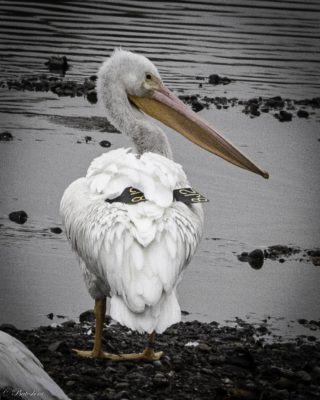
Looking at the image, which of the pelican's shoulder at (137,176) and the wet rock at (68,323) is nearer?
the pelican's shoulder at (137,176)

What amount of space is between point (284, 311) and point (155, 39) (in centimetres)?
954

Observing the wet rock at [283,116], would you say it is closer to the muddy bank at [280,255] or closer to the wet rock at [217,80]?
the wet rock at [217,80]

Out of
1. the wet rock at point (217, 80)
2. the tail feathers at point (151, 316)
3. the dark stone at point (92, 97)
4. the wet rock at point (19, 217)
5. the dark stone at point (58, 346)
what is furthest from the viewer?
the wet rock at point (217, 80)

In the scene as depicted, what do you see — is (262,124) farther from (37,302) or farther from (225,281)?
(37,302)

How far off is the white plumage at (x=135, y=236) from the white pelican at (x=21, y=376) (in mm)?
918

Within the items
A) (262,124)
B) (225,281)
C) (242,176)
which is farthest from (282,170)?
(225,281)

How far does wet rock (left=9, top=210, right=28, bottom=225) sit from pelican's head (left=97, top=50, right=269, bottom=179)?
1.27m

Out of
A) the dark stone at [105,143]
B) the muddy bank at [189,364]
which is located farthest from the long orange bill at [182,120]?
the dark stone at [105,143]

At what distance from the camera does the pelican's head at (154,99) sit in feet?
21.6

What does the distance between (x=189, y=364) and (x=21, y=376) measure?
158 cm

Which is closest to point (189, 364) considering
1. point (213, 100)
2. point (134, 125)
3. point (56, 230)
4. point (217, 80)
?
point (134, 125)

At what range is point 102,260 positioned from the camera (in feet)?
17.1

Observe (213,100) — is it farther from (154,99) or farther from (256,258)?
(154,99)

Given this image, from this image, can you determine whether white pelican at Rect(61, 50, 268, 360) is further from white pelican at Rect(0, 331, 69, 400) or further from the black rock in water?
the black rock in water
